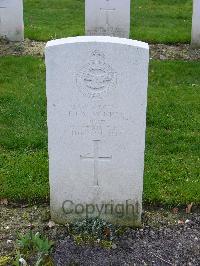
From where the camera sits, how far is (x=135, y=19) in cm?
1160

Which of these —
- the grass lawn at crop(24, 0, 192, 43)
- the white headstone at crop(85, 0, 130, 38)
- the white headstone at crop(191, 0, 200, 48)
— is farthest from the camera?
the grass lawn at crop(24, 0, 192, 43)

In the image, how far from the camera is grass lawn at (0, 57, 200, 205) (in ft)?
17.6

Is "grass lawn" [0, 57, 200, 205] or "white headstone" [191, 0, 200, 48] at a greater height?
"white headstone" [191, 0, 200, 48]

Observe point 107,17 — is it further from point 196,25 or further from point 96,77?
point 96,77

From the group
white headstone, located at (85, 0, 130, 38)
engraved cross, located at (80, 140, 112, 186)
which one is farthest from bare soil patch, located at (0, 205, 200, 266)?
white headstone, located at (85, 0, 130, 38)

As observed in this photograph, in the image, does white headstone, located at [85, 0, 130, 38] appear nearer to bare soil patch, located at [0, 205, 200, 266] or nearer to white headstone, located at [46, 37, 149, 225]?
bare soil patch, located at [0, 205, 200, 266]

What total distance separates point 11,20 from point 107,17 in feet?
5.43

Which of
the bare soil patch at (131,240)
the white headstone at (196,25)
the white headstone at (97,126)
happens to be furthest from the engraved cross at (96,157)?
the white headstone at (196,25)

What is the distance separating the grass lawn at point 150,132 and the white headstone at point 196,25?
0.98 meters

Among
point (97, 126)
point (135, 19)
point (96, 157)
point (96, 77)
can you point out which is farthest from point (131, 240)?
point (135, 19)

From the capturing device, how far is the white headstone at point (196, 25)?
959 cm

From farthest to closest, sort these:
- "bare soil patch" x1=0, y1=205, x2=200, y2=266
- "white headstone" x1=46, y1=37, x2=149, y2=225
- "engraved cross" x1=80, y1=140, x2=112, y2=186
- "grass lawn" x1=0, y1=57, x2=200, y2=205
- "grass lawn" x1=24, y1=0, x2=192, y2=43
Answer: "grass lawn" x1=24, y1=0, x2=192, y2=43 → "grass lawn" x1=0, y1=57, x2=200, y2=205 → "engraved cross" x1=80, y1=140, x2=112, y2=186 → "bare soil patch" x1=0, y1=205, x2=200, y2=266 → "white headstone" x1=46, y1=37, x2=149, y2=225

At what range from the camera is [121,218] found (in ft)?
15.6

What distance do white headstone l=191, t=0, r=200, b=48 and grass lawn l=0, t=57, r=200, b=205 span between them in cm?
98
